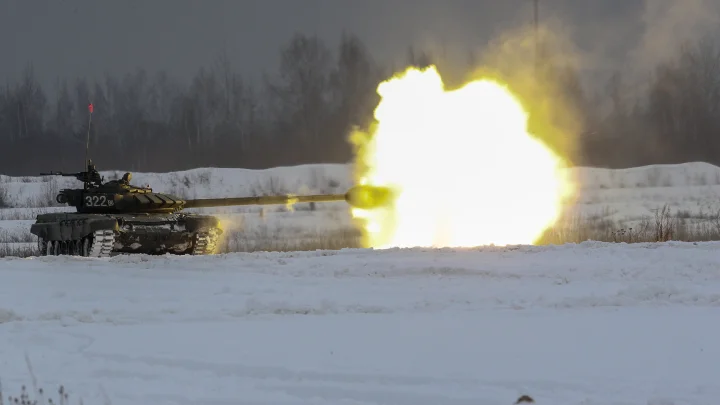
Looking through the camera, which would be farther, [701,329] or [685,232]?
[685,232]

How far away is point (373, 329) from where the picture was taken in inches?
311

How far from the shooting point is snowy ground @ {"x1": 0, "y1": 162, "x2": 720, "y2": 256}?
25.4m

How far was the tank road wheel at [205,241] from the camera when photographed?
56.6 ft

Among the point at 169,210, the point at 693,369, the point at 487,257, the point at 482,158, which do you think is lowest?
the point at 693,369

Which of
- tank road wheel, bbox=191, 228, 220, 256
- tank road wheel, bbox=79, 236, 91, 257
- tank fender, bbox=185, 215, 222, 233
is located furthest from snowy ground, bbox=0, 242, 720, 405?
tank road wheel, bbox=191, 228, 220, 256

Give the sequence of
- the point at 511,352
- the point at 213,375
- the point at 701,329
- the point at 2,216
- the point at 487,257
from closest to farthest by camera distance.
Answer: the point at 213,375
the point at 511,352
the point at 701,329
the point at 487,257
the point at 2,216

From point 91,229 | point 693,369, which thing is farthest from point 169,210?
point 693,369

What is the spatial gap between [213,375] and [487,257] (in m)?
7.12

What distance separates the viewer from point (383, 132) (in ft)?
60.8

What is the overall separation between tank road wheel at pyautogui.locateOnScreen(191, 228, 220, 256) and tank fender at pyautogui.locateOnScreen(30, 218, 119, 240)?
2.14 metres

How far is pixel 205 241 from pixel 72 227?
9.36ft

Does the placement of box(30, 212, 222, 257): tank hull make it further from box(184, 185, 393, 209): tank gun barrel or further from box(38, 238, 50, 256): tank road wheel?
box(184, 185, 393, 209): tank gun barrel

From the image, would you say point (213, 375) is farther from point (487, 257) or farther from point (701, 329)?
point (487, 257)

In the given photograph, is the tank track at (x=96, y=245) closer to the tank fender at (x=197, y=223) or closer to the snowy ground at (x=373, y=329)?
the tank fender at (x=197, y=223)
